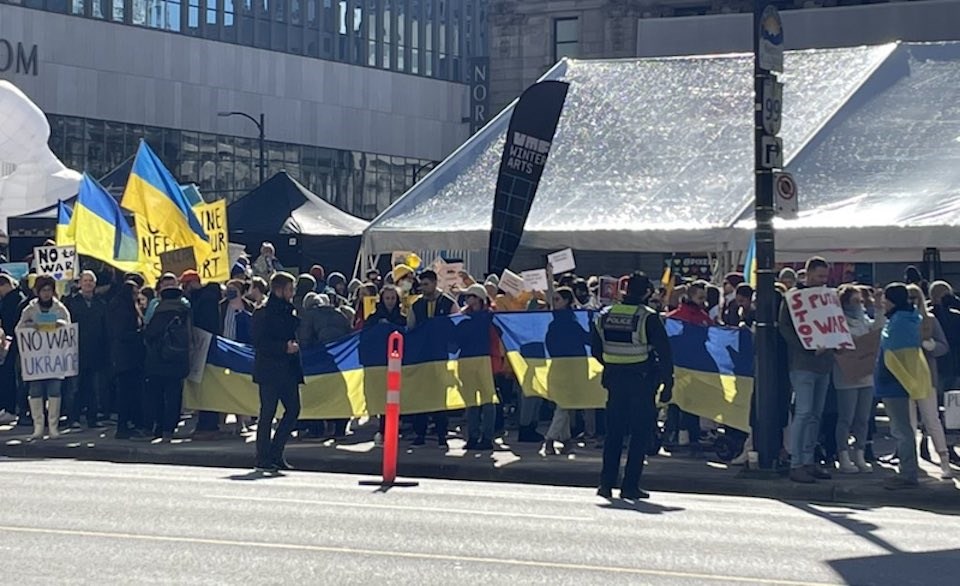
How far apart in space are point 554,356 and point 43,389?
5.90 metres

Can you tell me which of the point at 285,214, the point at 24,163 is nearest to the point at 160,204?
the point at 285,214

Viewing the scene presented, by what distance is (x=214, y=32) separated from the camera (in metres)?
65.5

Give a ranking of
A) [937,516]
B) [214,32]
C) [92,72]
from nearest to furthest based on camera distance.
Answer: [937,516] → [92,72] → [214,32]

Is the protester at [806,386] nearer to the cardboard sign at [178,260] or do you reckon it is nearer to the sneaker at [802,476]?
the sneaker at [802,476]

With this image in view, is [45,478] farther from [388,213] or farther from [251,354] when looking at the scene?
[388,213]

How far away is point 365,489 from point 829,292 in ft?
14.4

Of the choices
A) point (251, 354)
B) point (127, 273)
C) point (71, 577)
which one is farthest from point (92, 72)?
point (71, 577)

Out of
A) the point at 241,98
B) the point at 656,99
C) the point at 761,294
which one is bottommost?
the point at 761,294

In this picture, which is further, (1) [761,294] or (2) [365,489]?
(1) [761,294]

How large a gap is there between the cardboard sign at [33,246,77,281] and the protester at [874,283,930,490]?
10938 millimetres

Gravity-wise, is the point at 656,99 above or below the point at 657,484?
above

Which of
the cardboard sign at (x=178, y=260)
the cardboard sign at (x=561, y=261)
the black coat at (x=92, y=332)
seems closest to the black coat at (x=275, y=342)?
the black coat at (x=92, y=332)

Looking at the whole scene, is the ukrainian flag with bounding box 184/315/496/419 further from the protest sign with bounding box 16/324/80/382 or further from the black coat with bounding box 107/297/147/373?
the protest sign with bounding box 16/324/80/382

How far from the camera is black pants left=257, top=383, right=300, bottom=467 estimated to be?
15156 mm
